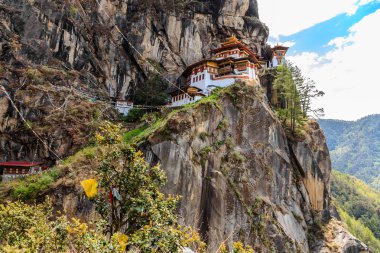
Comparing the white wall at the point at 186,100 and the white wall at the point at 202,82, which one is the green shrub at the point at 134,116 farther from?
the white wall at the point at 202,82

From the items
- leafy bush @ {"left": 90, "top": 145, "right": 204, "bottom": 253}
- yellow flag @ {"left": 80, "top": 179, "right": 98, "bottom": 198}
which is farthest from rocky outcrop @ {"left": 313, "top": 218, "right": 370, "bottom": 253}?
yellow flag @ {"left": 80, "top": 179, "right": 98, "bottom": 198}

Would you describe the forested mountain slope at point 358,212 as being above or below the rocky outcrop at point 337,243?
below

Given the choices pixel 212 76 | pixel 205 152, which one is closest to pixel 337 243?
pixel 205 152

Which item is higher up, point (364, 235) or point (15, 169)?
point (15, 169)

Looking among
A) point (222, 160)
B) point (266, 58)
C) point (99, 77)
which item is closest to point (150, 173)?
point (222, 160)

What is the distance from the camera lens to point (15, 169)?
88.4ft

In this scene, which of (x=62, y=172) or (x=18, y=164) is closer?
(x=62, y=172)

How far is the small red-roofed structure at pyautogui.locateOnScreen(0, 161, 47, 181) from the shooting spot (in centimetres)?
2652

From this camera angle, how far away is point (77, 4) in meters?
42.5

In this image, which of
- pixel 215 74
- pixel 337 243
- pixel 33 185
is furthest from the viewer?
pixel 215 74

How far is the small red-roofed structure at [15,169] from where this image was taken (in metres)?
26.5

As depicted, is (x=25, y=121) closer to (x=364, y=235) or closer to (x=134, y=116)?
(x=134, y=116)

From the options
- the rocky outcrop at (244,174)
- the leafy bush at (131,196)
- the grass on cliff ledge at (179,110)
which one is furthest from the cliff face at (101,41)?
the leafy bush at (131,196)

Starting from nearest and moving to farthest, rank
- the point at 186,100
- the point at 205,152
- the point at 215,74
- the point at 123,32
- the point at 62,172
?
the point at 62,172 → the point at 205,152 → the point at 186,100 → the point at 215,74 → the point at 123,32
